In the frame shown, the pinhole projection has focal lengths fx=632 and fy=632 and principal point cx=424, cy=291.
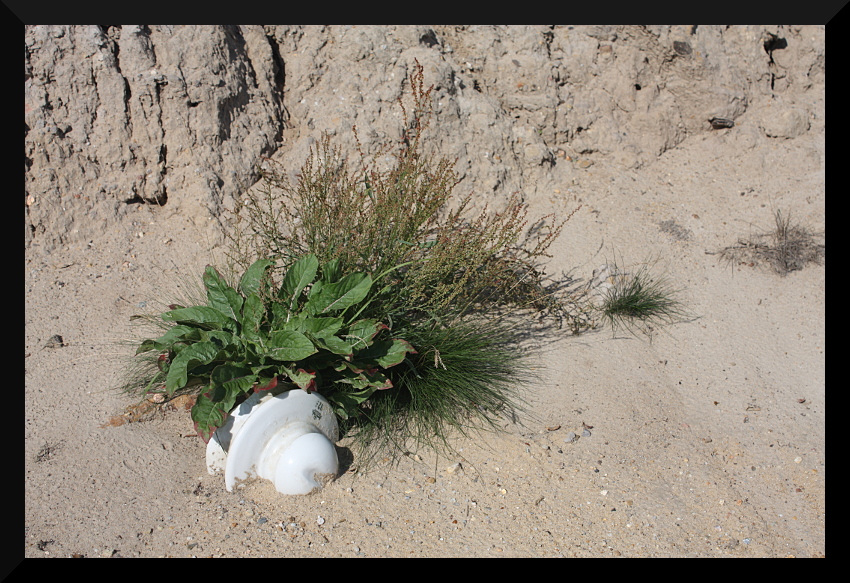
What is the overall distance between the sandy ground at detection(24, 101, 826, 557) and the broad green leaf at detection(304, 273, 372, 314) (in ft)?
2.66

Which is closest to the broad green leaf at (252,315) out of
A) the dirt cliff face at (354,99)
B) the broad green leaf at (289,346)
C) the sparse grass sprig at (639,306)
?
the broad green leaf at (289,346)

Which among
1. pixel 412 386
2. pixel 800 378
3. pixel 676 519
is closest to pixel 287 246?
pixel 412 386

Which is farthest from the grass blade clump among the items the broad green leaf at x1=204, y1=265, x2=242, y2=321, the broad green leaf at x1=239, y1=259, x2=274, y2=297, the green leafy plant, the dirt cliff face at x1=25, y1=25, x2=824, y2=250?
the dirt cliff face at x1=25, y1=25, x2=824, y2=250

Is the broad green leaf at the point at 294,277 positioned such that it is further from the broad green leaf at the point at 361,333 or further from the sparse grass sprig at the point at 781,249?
the sparse grass sprig at the point at 781,249

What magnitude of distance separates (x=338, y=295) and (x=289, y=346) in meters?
0.36

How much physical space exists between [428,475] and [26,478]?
1819mm

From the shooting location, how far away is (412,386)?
3.27 metres

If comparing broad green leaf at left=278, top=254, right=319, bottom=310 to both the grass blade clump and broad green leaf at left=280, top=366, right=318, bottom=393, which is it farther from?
broad green leaf at left=280, top=366, right=318, bottom=393

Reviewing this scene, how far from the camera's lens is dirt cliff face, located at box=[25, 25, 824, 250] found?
14.7ft

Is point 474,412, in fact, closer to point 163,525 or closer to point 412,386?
point 412,386

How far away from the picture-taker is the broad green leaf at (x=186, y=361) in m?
2.61

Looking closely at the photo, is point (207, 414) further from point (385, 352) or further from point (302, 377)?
point (385, 352)

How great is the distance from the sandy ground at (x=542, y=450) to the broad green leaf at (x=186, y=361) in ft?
1.91

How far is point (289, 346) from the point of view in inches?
109
